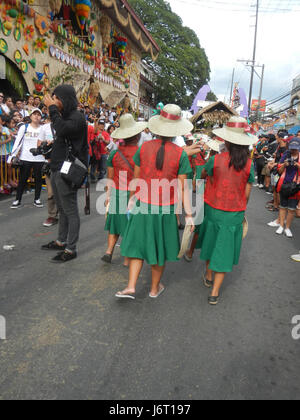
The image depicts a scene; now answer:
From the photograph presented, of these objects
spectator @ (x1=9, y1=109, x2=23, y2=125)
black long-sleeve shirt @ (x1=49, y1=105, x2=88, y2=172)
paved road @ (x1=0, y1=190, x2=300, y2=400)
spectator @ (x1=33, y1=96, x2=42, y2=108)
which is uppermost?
spectator @ (x1=33, y1=96, x2=42, y2=108)

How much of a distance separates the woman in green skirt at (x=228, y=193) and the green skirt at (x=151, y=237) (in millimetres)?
485

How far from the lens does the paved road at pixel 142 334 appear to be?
7.15 ft

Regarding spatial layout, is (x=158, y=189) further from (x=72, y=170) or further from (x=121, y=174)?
(x=72, y=170)

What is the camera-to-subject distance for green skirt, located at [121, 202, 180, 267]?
10.0 feet

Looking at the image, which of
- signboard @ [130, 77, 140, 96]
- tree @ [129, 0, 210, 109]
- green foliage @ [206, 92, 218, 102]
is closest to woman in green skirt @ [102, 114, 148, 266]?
signboard @ [130, 77, 140, 96]

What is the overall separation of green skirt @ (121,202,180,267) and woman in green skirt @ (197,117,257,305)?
0.48m

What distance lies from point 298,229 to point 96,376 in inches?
234

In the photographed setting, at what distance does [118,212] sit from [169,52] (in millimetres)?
32411

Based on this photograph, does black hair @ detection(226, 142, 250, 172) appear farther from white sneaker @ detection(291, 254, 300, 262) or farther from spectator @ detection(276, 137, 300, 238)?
spectator @ detection(276, 137, 300, 238)

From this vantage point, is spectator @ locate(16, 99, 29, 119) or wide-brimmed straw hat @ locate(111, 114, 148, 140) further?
spectator @ locate(16, 99, 29, 119)

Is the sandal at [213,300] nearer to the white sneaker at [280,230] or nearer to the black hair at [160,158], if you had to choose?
the black hair at [160,158]

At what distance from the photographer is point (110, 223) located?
13.4ft
